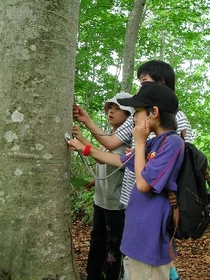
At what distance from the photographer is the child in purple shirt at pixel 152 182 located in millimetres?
2119

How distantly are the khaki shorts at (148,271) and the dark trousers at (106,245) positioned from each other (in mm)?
1083

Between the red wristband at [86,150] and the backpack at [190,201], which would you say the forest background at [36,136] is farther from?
the backpack at [190,201]

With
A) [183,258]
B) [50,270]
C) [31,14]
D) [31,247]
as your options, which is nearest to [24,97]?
[31,14]

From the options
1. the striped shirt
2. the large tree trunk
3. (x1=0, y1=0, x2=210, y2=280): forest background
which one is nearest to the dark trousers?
the striped shirt

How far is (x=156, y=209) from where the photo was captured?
2.16m

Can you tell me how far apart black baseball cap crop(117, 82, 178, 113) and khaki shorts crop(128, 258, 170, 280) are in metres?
0.97

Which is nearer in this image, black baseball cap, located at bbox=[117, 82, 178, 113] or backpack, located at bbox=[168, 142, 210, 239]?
backpack, located at bbox=[168, 142, 210, 239]

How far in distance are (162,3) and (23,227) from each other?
11.5 metres

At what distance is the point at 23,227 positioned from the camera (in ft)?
7.32

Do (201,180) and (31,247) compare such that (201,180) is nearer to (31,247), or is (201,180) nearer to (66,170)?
(66,170)

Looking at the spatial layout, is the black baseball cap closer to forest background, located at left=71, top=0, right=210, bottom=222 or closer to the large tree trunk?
the large tree trunk

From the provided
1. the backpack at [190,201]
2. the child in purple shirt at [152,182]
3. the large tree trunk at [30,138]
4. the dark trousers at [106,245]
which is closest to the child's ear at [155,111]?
the child in purple shirt at [152,182]

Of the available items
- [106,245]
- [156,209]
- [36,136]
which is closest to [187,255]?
[106,245]

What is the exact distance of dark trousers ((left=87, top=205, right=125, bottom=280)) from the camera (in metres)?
3.33
